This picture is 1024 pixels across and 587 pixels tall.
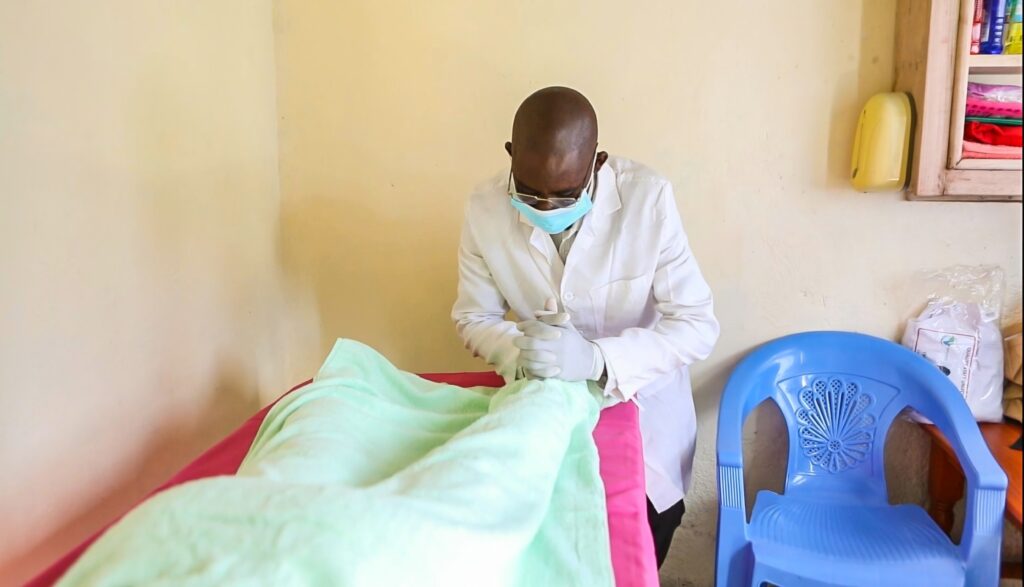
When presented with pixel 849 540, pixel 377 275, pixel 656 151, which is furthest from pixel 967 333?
pixel 377 275

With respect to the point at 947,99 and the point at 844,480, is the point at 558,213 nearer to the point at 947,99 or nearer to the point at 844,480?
the point at 947,99

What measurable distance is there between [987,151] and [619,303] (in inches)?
32.0

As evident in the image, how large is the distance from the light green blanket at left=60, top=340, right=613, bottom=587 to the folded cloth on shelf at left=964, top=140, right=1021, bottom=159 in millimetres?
986

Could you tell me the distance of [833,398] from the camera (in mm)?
1632

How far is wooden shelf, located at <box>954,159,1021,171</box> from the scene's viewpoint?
1.38 metres

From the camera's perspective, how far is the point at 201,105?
1.44m

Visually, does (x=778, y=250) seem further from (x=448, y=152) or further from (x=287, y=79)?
(x=287, y=79)

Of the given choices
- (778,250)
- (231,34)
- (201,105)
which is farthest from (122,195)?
(778,250)

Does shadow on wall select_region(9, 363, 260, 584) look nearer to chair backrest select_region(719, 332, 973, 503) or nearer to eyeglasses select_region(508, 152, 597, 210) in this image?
eyeglasses select_region(508, 152, 597, 210)

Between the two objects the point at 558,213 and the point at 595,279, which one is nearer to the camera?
the point at 558,213

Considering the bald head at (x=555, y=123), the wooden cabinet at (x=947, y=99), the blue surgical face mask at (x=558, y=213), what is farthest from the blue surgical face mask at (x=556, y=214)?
the wooden cabinet at (x=947, y=99)

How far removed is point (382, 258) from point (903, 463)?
1416 mm

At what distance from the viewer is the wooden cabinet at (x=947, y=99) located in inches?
54.7

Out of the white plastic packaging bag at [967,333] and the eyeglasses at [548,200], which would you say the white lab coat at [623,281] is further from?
the white plastic packaging bag at [967,333]
